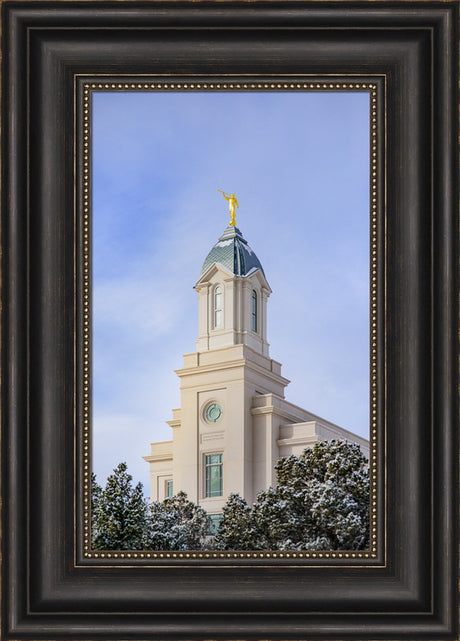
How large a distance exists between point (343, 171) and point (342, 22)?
0.44 meters

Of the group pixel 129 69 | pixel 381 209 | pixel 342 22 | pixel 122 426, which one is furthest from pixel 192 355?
pixel 342 22

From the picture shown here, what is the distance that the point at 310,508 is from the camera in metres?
2.17

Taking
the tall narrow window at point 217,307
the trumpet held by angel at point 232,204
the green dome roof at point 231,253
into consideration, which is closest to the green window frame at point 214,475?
the tall narrow window at point 217,307

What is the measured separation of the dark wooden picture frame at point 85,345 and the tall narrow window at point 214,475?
0.62ft

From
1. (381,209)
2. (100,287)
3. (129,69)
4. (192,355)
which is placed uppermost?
(129,69)

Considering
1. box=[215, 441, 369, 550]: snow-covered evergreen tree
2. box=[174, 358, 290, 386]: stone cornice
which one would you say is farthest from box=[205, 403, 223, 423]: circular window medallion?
box=[215, 441, 369, 550]: snow-covered evergreen tree

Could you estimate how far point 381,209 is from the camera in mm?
2189

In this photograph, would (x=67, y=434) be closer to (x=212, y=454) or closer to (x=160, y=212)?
(x=212, y=454)

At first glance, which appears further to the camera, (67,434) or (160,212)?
(160,212)

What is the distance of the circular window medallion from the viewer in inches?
87.0

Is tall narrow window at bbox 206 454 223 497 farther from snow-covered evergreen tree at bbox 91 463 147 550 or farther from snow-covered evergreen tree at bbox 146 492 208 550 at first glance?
snow-covered evergreen tree at bbox 91 463 147 550

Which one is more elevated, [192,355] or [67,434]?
[192,355]

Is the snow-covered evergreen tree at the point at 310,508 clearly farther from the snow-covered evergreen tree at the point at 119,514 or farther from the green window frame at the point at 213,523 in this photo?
the snow-covered evergreen tree at the point at 119,514

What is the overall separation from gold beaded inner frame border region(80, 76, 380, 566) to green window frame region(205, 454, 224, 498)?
170mm
